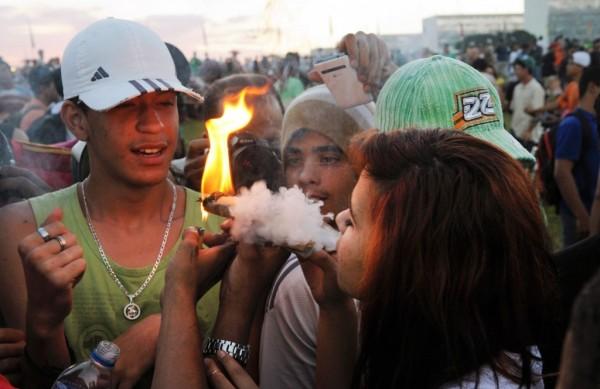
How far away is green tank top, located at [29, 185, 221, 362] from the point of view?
2121 mm

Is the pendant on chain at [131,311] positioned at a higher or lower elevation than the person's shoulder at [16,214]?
lower

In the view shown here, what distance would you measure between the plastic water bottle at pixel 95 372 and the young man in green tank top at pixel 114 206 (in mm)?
190

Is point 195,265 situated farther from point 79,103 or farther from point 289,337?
point 79,103

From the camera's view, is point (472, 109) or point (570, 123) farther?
point (570, 123)

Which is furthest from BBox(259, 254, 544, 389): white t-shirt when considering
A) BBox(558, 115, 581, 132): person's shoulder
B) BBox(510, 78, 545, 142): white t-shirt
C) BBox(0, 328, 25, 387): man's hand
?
BBox(510, 78, 545, 142): white t-shirt

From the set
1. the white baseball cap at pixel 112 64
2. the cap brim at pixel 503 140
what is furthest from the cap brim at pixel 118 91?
the cap brim at pixel 503 140

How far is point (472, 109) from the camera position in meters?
2.31

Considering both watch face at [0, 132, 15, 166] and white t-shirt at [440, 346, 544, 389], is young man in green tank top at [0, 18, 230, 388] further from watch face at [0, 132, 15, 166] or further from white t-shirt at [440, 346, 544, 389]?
white t-shirt at [440, 346, 544, 389]

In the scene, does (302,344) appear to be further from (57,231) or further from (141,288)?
(57,231)

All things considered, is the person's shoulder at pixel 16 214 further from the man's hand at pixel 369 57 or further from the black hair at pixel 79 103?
the man's hand at pixel 369 57

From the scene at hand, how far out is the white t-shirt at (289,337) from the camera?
2.12 m

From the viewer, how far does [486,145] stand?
5.24 ft

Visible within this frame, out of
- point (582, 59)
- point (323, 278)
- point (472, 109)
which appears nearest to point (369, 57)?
point (472, 109)

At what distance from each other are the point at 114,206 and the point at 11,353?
2.00ft
